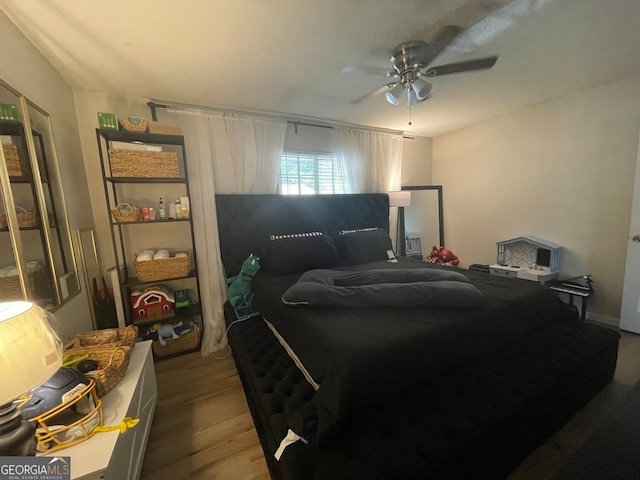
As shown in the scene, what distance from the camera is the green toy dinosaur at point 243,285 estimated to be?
2.39 m

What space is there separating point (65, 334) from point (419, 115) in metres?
3.78

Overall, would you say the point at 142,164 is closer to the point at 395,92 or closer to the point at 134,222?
the point at 134,222

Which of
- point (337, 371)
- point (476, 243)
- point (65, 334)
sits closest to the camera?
point (337, 371)

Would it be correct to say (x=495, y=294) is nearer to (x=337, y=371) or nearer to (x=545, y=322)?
(x=545, y=322)

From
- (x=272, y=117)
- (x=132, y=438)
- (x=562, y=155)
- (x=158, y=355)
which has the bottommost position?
(x=158, y=355)

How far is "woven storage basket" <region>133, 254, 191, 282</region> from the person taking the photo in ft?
7.04

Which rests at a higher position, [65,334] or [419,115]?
[419,115]

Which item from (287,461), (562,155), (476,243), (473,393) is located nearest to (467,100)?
(562,155)

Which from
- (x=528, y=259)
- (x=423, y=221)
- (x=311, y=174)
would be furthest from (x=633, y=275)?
(x=311, y=174)

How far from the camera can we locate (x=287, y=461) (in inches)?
36.5

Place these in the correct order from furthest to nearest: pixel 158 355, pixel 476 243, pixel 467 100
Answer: pixel 476 243, pixel 467 100, pixel 158 355

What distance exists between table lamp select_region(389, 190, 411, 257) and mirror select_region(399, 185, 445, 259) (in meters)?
0.18

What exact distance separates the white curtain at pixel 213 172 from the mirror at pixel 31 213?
3.08 feet

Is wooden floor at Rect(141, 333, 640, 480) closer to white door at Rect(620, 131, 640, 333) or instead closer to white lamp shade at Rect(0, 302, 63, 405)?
white door at Rect(620, 131, 640, 333)
